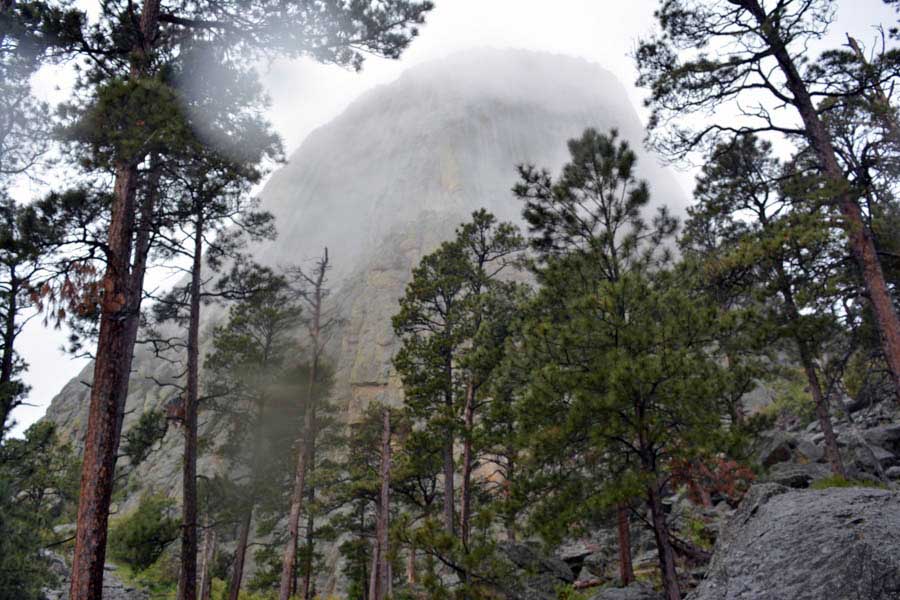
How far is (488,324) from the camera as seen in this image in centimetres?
1489

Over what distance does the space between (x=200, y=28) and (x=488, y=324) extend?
31.2 feet

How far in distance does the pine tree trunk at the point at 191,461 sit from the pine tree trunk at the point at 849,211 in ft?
40.6

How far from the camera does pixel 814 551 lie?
5.15 m

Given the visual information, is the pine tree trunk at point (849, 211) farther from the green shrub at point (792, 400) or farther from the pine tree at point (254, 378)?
the green shrub at point (792, 400)

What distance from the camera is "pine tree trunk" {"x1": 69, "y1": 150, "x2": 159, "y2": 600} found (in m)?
6.75

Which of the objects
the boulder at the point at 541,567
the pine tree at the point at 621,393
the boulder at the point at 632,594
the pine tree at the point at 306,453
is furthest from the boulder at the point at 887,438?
the pine tree at the point at 306,453

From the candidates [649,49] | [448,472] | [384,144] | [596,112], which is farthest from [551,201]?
[596,112]

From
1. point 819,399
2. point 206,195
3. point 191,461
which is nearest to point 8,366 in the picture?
point 191,461

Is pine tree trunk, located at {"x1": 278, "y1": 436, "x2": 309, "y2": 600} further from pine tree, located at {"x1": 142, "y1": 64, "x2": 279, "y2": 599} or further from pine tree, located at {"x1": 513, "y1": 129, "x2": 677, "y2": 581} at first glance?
pine tree, located at {"x1": 513, "y1": 129, "x2": 677, "y2": 581}

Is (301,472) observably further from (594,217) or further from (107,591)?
(107,591)

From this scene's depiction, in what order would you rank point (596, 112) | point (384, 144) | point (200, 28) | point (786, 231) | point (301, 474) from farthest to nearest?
point (596, 112) → point (384, 144) → point (301, 474) → point (200, 28) → point (786, 231)

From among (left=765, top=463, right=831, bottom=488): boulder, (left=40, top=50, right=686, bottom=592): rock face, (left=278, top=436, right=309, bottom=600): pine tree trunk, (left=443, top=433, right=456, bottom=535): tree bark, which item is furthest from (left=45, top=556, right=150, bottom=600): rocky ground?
(left=765, top=463, right=831, bottom=488): boulder

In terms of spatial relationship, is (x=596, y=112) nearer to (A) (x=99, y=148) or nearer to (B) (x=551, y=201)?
(B) (x=551, y=201)

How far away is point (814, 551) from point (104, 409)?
852 cm
